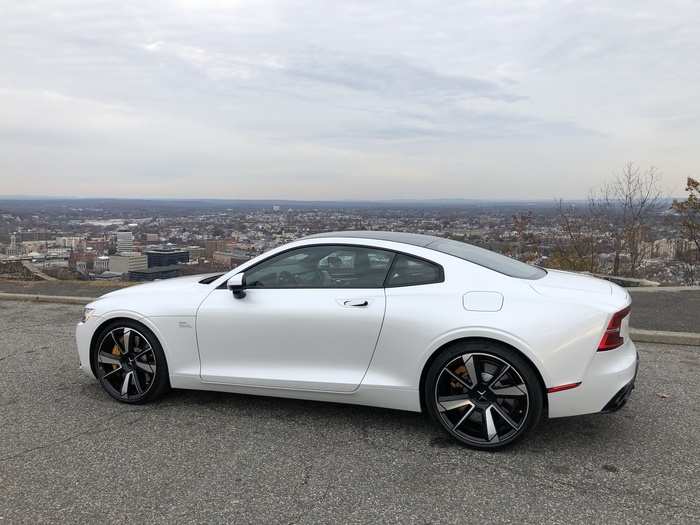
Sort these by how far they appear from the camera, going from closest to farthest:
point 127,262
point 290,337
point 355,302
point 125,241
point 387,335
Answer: point 387,335
point 355,302
point 290,337
point 127,262
point 125,241

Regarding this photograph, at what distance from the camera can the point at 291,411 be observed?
168 inches

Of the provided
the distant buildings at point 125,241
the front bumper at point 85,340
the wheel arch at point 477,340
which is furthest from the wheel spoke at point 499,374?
the distant buildings at point 125,241

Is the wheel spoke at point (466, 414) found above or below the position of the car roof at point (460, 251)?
below

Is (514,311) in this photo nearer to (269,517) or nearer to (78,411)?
(269,517)

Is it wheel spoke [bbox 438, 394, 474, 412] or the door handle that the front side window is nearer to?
the door handle

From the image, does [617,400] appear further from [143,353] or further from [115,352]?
[115,352]

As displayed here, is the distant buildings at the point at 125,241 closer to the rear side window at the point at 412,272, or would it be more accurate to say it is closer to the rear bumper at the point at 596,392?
the rear side window at the point at 412,272

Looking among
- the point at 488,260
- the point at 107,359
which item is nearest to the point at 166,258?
the point at 107,359

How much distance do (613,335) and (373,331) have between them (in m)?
1.52

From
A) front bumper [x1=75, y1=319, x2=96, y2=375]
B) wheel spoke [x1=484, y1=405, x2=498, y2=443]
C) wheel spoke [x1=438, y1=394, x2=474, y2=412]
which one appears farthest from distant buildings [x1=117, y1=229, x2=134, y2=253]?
wheel spoke [x1=484, y1=405, x2=498, y2=443]

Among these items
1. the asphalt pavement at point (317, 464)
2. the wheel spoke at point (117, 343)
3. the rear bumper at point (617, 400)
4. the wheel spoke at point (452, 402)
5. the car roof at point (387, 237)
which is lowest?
the asphalt pavement at point (317, 464)

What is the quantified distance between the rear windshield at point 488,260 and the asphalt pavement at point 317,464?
1.12 metres

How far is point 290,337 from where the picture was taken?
12.9 ft

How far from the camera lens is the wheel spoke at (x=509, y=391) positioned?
3456 mm
